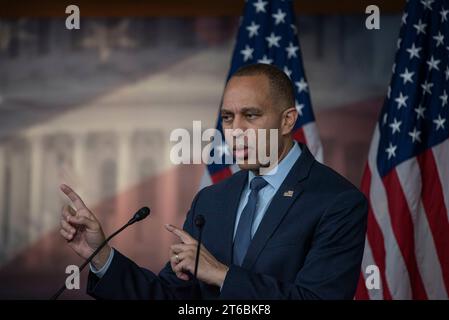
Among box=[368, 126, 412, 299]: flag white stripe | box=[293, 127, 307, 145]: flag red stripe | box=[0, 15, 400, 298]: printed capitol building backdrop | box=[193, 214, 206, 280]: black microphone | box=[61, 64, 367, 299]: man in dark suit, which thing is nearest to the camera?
box=[193, 214, 206, 280]: black microphone

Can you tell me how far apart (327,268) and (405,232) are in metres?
2.13

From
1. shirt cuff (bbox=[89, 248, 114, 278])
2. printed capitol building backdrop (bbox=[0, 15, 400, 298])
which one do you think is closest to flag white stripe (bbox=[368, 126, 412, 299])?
printed capitol building backdrop (bbox=[0, 15, 400, 298])

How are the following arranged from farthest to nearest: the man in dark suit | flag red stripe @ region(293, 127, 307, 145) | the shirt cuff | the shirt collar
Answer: flag red stripe @ region(293, 127, 307, 145) < the shirt collar < the shirt cuff < the man in dark suit

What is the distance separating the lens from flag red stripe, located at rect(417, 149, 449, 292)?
13.3ft

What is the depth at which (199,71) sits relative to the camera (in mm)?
5379

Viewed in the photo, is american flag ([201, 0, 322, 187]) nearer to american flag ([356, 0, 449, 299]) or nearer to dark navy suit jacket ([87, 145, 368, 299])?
american flag ([356, 0, 449, 299])

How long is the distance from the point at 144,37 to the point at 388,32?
1.98m

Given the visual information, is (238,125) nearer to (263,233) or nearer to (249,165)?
(249,165)

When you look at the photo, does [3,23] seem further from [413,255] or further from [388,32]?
[413,255]

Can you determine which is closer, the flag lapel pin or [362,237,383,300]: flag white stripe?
the flag lapel pin

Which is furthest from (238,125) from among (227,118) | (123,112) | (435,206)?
(123,112)

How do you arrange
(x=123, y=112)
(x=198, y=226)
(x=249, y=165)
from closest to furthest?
1. (x=198, y=226)
2. (x=249, y=165)
3. (x=123, y=112)

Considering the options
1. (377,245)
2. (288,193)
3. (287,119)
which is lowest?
(377,245)

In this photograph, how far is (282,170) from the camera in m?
2.38
